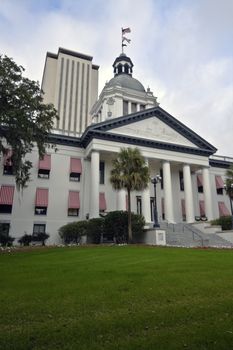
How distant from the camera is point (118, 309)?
6.14 m

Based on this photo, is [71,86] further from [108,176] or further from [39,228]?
[39,228]

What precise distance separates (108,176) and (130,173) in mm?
10875

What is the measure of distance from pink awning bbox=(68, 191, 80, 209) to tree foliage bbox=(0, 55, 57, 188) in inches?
470

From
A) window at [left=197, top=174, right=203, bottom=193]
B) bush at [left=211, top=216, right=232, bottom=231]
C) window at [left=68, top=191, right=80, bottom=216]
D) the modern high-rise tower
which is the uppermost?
the modern high-rise tower

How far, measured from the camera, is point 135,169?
25.3 m

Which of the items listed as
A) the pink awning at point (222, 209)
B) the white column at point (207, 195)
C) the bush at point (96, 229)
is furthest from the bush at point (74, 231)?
the pink awning at point (222, 209)

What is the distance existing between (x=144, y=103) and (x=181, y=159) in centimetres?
1615

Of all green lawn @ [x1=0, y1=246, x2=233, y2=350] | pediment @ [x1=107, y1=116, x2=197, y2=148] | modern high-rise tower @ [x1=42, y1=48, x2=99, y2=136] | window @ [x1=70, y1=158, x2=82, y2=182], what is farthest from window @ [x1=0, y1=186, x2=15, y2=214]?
modern high-rise tower @ [x1=42, y1=48, x2=99, y2=136]

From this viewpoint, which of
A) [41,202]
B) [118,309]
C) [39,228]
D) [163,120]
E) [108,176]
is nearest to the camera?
[118,309]

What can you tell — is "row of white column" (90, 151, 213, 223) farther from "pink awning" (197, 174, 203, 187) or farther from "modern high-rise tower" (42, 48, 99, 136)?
"modern high-rise tower" (42, 48, 99, 136)

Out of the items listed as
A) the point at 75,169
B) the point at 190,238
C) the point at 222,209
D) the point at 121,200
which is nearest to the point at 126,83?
the point at 75,169

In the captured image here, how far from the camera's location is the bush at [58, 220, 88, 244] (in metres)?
28.2

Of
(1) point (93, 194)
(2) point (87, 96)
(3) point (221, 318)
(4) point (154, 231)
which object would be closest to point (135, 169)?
(4) point (154, 231)

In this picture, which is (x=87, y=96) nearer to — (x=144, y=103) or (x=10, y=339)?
(x=144, y=103)
